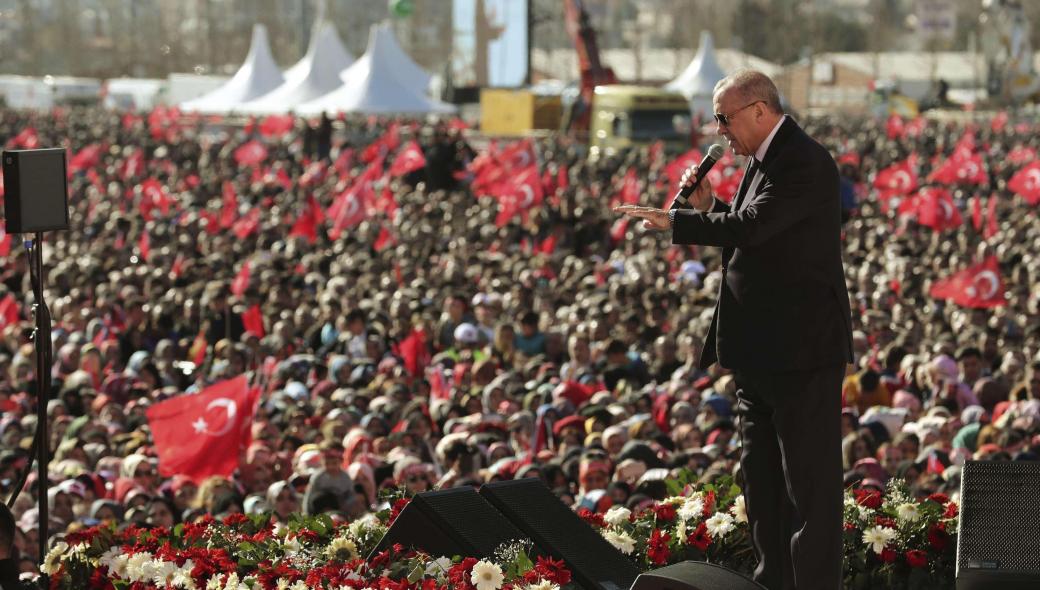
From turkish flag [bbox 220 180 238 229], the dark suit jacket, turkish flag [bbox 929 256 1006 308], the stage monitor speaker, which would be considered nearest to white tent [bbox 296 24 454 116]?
turkish flag [bbox 220 180 238 229]

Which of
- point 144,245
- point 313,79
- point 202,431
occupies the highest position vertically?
point 313,79

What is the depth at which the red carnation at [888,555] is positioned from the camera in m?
5.79

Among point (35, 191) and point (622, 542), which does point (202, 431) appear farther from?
point (622, 542)

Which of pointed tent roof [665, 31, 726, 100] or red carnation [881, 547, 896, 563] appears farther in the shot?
pointed tent roof [665, 31, 726, 100]

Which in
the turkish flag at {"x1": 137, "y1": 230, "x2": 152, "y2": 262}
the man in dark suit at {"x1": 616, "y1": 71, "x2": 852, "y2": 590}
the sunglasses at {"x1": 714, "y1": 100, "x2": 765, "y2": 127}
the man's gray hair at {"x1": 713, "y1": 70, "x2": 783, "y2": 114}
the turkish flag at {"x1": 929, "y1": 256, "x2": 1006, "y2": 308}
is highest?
the man's gray hair at {"x1": 713, "y1": 70, "x2": 783, "y2": 114}

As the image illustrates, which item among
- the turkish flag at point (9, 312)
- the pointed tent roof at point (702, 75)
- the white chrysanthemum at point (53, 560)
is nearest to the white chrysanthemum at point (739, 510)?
the white chrysanthemum at point (53, 560)

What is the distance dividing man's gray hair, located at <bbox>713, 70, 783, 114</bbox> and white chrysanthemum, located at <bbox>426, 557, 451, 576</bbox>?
152cm

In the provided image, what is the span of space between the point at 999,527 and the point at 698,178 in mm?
1254

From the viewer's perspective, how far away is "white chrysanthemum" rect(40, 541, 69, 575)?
5.73 meters

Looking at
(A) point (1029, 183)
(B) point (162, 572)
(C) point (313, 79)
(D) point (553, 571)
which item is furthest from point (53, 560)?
(C) point (313, 79)

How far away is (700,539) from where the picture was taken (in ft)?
19.6

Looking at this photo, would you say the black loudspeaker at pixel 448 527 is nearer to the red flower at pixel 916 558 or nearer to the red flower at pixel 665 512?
the red flower at pixel 665 512

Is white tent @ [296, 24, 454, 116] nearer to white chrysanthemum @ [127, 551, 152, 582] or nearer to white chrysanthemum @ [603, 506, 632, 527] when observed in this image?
white chrysanthemum @ [603, 506, 632, 527]

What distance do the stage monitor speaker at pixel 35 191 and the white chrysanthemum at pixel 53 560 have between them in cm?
113
